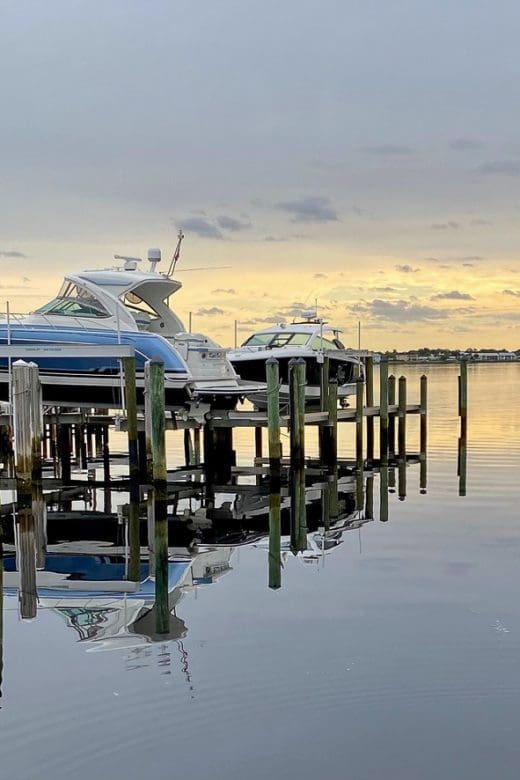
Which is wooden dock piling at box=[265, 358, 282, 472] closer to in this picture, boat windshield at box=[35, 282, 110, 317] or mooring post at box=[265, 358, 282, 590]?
mooring post at box=[265, 358, 282, 590]

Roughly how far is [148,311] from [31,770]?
16517 mm

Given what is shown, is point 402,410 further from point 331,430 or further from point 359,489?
point 359,489

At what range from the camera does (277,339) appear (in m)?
27.1

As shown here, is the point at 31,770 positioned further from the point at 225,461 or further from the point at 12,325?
the point at 225,461

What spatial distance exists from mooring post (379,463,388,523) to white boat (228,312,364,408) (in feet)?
8.89

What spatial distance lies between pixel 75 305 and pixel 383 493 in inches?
318

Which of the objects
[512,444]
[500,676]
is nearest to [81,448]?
[512,444]

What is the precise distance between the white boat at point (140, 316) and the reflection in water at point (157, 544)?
2.38 m

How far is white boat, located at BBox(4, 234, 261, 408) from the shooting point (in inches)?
818

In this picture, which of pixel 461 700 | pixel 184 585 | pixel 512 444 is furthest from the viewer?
pixel 512 444

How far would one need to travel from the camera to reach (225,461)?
23.6 meters

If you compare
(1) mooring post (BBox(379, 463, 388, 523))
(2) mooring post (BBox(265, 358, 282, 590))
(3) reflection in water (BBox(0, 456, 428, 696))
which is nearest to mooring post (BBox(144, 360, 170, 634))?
(3) reflection in water (BBox(0, 456, 428, 696))

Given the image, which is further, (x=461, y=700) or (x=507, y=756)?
(x=461, y=700)

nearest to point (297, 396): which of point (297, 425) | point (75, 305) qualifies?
point (297, 425)
